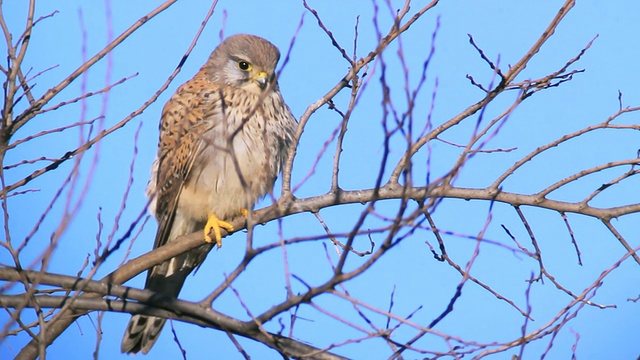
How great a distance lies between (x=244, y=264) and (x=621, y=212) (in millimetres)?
1779

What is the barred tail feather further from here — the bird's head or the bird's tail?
the bird's head

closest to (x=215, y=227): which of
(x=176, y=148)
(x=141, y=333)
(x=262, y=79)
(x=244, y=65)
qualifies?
(x=176, y=148)

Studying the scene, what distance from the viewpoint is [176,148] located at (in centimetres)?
491

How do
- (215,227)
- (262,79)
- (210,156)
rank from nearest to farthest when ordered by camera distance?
(215,227) → (210,156) → (262,79)

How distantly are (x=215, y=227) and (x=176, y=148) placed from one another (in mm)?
620

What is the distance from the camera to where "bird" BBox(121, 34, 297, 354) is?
15.4 feet

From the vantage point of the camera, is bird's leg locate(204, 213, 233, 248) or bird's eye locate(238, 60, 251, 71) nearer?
bird's leg locate(204, 213, 233, 248)

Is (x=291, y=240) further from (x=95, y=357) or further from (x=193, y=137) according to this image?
(x=193, y=137)

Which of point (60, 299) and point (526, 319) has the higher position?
point (60, 299)

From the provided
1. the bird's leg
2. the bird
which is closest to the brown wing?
the bird

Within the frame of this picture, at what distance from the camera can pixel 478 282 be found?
362 cm

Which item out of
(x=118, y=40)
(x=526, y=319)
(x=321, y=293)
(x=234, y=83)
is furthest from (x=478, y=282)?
(x=234, y=83)

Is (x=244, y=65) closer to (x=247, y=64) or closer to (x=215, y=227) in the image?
(x=247, y=64)

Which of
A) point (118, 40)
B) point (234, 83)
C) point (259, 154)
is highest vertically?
point (234, 83)
